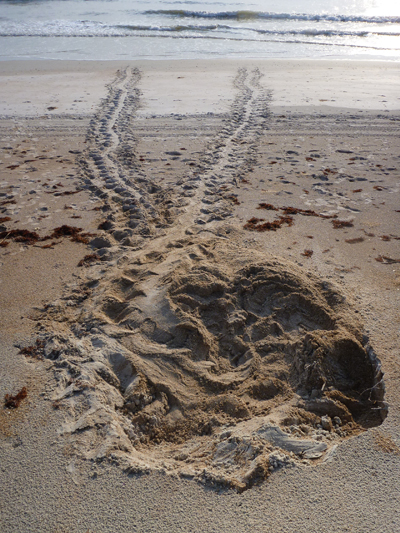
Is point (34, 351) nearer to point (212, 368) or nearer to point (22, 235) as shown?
point (212, 368)

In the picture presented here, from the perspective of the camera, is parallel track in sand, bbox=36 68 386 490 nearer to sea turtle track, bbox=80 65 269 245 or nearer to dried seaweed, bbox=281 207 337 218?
sea turtle track, bbox=80 65 269 245

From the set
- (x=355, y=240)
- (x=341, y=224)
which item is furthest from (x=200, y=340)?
(x=341, y=224)

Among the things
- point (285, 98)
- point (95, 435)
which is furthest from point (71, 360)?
point (285, 98)

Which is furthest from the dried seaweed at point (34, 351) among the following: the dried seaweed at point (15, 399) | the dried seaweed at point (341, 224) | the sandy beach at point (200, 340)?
the dried seaweed at point (341, 224)

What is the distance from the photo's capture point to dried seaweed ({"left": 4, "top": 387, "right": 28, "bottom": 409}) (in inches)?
84.2

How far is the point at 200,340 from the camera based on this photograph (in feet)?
8.25

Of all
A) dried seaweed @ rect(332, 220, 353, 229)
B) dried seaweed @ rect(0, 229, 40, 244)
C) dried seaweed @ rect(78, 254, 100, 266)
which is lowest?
dried seaweed @ rect(78, 254, 100, 266)

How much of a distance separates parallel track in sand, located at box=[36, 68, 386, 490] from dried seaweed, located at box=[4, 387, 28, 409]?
0.48ft

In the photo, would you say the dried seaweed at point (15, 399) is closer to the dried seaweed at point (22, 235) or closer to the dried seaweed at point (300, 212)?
the dried seaweed at point (22, 235)

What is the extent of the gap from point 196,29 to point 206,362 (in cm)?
1762

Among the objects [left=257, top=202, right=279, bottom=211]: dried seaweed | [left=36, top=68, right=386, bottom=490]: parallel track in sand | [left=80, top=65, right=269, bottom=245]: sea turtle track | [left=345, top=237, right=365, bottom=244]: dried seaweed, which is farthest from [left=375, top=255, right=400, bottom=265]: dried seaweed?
[left=80, top=65, right=269, bottom=245]: sea turtle track

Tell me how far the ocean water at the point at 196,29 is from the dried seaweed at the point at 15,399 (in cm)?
1172

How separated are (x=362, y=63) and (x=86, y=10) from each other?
1633 centimetres

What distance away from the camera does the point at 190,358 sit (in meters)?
2.44
